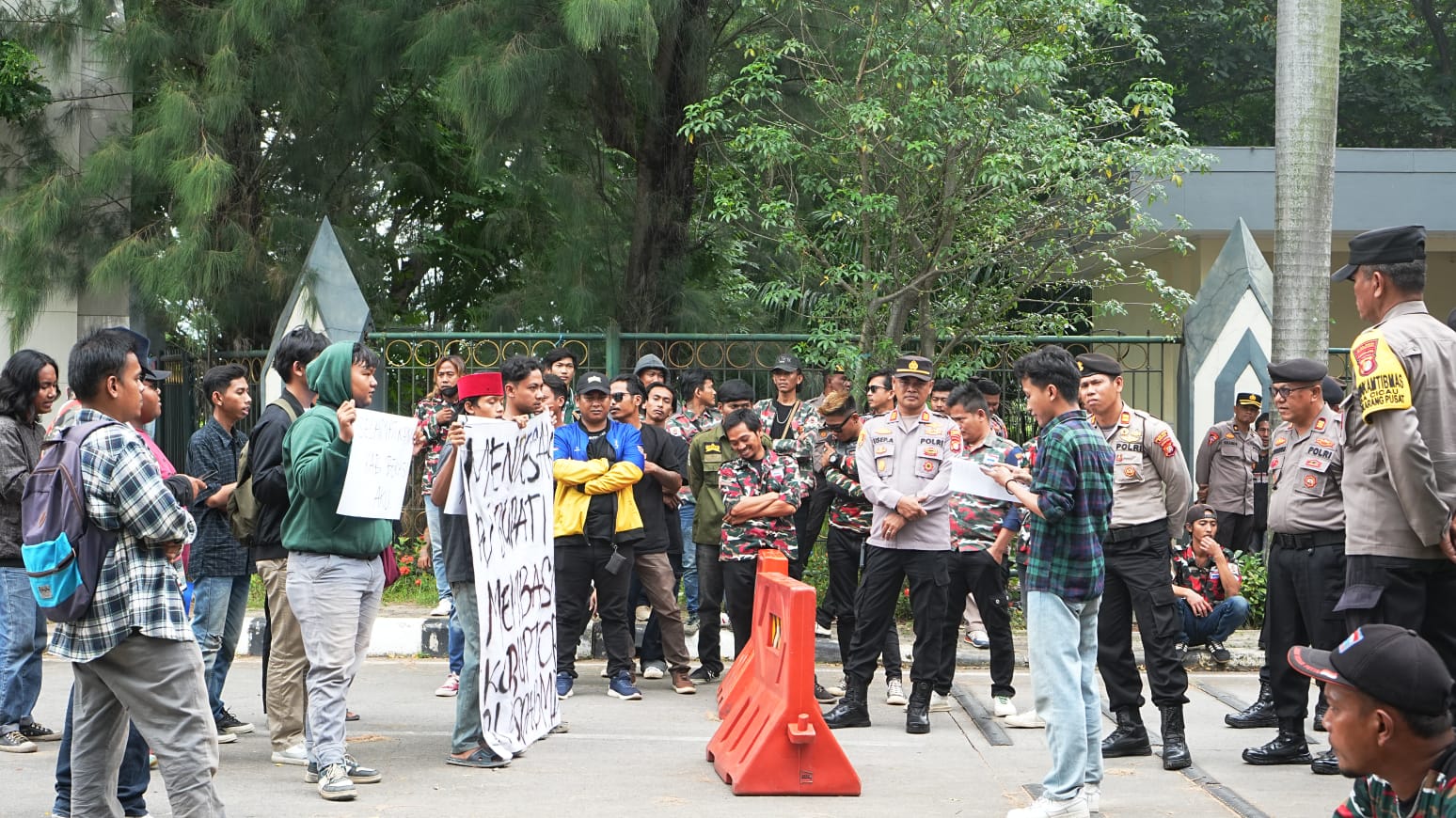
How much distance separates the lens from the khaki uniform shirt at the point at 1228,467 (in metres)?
10.8

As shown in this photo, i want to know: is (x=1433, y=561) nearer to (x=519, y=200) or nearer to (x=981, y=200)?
(x=981, y=200)

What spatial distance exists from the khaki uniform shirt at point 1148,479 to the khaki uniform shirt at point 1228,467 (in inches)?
138

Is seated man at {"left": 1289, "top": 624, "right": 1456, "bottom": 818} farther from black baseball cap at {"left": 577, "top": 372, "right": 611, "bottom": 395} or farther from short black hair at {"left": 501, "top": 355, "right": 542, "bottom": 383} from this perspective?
black baseball cap at {"left": 577, "top": 372, "right": 611, "bottom": 395}

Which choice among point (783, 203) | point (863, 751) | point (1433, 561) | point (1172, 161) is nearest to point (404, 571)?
point (783, 203)

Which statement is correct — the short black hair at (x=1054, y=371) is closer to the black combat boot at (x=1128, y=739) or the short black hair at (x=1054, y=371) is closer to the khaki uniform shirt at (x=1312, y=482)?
the khaki uniform shirt at (x=1312, y=482)

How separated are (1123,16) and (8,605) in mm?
9566

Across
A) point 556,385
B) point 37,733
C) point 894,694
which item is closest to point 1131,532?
point 894,694

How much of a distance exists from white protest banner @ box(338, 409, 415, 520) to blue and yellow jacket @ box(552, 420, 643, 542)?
2.39m

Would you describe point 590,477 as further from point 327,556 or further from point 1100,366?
point 1100,366

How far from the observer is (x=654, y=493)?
961 centimetres

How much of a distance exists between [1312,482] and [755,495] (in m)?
3.48

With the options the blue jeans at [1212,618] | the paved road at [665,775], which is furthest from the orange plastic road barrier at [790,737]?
the blue jeans at [1212,618]

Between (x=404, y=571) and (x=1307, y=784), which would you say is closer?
(x=1307, y=784)

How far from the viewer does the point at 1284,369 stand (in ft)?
23.6
